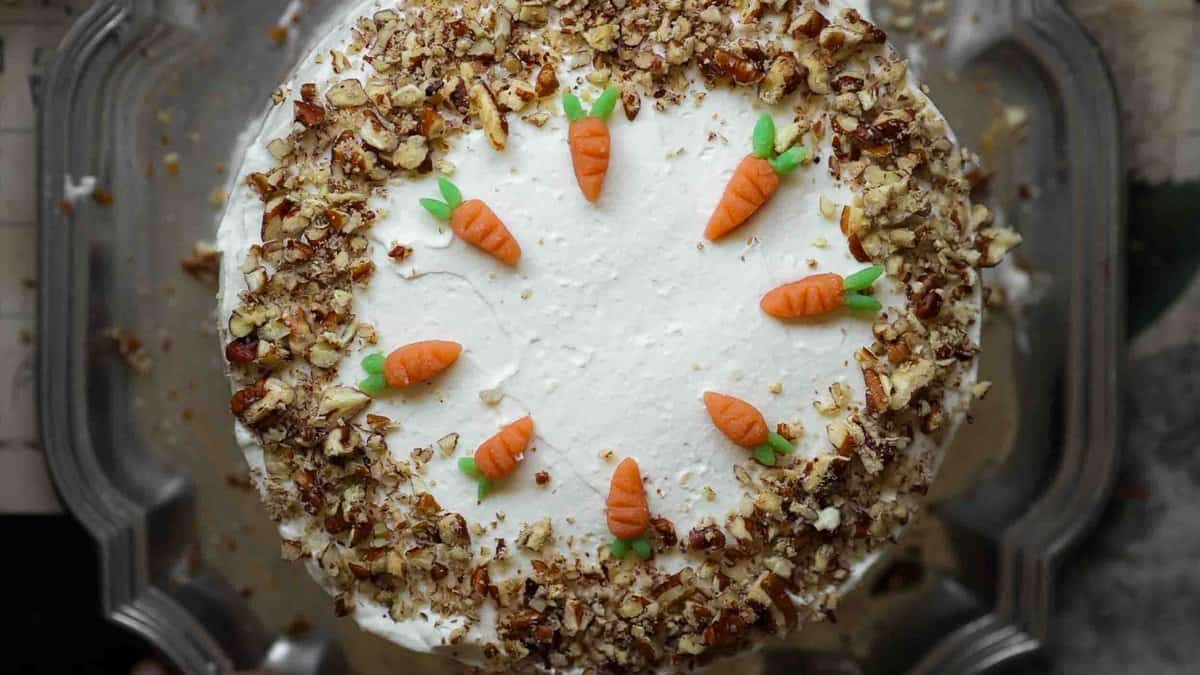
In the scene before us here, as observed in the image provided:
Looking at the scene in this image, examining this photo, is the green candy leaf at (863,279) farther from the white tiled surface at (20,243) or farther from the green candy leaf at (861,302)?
the white tiled surface at (20,243)

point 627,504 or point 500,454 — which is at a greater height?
point 500,454

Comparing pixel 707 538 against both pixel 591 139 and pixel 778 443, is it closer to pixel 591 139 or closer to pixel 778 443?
pixel 778 443

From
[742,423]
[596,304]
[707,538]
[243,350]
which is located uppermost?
[243,350]

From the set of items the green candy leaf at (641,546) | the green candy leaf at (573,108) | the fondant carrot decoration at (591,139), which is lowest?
the green candy leaf at (641,546)

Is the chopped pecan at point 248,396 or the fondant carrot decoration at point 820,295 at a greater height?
the chopped pecan at point 248,396

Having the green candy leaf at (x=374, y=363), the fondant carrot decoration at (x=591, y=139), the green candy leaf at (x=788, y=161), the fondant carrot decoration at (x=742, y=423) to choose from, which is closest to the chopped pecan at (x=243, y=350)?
the green candy leaf at (x=374, y=363)

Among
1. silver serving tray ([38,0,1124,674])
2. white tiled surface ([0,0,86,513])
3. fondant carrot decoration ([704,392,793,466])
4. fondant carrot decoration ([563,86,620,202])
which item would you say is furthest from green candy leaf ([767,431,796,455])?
white tiled surface ([0,0,86,513])

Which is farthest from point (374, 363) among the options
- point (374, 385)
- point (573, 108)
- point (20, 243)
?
point (20, 243)
